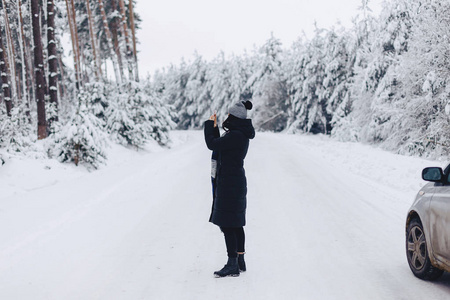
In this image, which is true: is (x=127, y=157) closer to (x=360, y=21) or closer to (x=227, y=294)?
(x=227, y=294)

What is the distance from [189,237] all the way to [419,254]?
322 cm

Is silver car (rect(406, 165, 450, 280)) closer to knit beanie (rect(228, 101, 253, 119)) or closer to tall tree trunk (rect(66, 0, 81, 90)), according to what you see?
knit beanie (rect(228, 101, 253, 119))

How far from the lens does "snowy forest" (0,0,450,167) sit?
1462 centimetres

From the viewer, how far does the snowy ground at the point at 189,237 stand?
464 centimetres

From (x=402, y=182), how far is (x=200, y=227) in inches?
263

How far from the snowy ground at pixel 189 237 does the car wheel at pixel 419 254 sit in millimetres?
114

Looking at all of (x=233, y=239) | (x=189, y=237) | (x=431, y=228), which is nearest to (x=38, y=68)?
(x=189, y=237)

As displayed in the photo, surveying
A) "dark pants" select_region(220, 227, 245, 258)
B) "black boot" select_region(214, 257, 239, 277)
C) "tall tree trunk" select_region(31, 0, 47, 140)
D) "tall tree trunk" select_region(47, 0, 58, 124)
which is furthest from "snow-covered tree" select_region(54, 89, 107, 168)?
"black boot" select_region(214, 257, 239, 277)

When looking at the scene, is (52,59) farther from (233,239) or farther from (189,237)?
(233,239)

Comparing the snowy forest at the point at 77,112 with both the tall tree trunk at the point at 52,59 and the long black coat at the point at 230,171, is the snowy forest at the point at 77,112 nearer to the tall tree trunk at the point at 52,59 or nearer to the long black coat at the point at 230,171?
the tall tree trunk at the point at 52,59

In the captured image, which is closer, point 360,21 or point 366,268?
point 366,268

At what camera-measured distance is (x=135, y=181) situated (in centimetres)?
1180

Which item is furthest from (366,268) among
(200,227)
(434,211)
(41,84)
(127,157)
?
(127,157)

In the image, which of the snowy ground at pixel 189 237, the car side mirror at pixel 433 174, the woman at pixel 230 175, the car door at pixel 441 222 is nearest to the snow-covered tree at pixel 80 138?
the snowy ground at pixel 189 237
